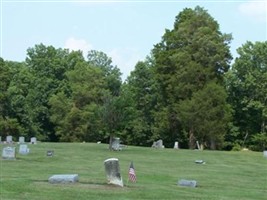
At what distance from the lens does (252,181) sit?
20.2 metres

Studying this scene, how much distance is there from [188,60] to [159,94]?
10763 millimetres

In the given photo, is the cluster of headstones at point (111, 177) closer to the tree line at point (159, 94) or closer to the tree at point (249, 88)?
the tree line at point (159, 94)

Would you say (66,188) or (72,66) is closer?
(66,188)

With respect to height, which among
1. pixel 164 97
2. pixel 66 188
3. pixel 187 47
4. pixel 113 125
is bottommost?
pixel 66 188

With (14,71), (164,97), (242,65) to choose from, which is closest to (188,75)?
(164,97)

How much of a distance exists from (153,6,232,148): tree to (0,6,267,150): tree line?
94 mm

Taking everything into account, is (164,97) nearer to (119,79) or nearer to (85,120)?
(85,120)

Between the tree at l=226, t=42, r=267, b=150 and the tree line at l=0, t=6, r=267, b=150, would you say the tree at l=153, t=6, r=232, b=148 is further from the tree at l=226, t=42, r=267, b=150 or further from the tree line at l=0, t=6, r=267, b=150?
the tree at l=226, t=42, r=267, b=150

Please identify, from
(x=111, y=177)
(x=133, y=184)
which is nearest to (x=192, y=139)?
(x=133, y=184)

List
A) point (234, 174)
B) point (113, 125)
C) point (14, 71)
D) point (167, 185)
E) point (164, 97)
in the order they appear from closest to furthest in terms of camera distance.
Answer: point (167, 185), point (234, 174), point (113, 125), point (164, 97), point (14, 71)

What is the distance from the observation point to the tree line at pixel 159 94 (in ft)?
161

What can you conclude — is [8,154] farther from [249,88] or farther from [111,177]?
[249,88]

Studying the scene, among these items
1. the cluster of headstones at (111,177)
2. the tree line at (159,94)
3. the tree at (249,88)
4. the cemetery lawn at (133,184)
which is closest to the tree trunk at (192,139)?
the tree line at (159,94)

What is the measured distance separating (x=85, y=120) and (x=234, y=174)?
39.8 m
